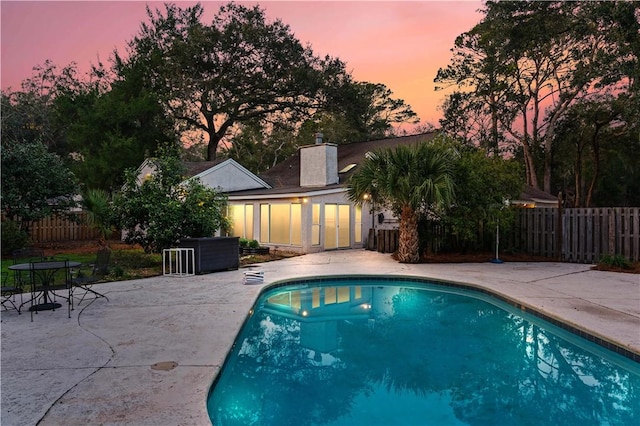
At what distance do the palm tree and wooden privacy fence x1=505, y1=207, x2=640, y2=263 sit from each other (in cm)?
347

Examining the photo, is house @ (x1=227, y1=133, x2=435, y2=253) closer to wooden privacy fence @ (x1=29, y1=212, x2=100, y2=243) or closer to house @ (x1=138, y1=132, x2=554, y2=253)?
house @ (x1=138, y1=132, x2=554, y2=253)

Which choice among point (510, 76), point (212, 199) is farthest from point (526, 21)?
point (212, 199)

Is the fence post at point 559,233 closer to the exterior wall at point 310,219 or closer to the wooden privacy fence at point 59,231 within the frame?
the exterior wall at point 310,219

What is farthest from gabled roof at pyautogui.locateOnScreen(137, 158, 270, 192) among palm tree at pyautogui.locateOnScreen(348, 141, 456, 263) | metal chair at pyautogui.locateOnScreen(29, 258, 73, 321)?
metal chair at pyautogui.locateOnScreen(29, 258, 73, 321)

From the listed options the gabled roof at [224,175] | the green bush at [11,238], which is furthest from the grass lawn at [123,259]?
the gabled roof at [224,175]

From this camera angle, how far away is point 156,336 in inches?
202

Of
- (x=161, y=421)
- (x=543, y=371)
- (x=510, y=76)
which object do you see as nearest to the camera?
(x=161, y=421)

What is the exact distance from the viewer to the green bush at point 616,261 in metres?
10.8

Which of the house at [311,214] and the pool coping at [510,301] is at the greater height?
the house at [311,214]

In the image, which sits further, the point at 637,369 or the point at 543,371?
the point at 543,371

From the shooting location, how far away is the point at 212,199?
1185 cm

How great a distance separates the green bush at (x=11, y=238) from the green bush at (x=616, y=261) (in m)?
17.8

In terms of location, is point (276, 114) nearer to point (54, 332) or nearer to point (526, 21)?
point (526, 21)

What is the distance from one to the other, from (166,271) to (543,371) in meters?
8.73
